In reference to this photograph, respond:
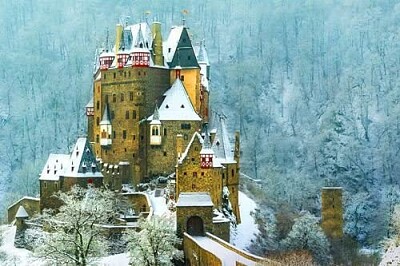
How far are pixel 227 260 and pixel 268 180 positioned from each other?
2681 inches

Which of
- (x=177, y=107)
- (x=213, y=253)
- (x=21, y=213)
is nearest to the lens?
(x=213, y=253)

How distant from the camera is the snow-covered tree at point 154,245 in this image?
46656 mm

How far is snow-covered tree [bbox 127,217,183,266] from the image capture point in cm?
4666

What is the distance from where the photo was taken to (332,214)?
7638 centimetres

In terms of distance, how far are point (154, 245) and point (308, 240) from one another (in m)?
25.4

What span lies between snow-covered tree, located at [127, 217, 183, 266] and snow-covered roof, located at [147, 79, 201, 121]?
18.3 metres

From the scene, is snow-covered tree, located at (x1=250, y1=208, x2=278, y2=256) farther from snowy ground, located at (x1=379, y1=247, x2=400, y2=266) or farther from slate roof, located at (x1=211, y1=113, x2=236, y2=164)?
snowy ground, located at (x1=379, y1=247, x2=400, y2=266)

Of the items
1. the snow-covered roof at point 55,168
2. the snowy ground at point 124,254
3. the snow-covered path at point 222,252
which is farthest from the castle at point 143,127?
the snow-covered path at point 222,252

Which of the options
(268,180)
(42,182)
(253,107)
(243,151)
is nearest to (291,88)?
(253,107)

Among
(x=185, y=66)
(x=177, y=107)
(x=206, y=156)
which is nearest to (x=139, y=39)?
(x=185, y=66)

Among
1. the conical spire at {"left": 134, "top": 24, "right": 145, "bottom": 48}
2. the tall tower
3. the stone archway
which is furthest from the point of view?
the conical spire at {"left": 134, "top": 24, "right": 145, "bottom": 48}

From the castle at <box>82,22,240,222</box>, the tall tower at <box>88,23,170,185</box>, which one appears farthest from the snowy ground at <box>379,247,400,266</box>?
the tall tower at <box>88,23,170,185</box>

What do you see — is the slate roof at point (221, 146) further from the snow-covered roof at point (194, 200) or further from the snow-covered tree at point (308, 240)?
the snow-covered roof at point (194, 200)

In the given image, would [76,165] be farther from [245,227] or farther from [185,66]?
[245,227]
